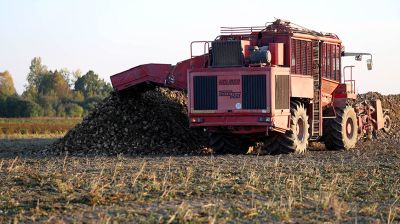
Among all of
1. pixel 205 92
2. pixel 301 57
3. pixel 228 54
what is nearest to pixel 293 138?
pixel 301 57

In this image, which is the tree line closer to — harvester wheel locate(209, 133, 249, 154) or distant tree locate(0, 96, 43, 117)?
→ distant tree locate(0, 96, 43, 117)

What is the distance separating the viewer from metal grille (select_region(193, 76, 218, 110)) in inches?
798

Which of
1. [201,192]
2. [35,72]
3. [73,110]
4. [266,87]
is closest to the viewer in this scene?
[201,192]

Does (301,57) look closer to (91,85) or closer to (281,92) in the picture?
(281,92)

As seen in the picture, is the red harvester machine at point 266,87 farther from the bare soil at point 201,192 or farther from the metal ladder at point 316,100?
the bare soil at point 201,192

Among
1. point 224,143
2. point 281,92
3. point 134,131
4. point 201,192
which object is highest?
point 281,92

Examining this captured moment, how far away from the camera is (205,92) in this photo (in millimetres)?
20375

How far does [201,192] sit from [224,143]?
9.73m

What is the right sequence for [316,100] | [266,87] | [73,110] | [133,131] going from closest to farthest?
[266,87] < [133,131] < [316,100] < [73,110]

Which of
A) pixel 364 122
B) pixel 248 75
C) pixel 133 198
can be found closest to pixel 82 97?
pixel 364 122

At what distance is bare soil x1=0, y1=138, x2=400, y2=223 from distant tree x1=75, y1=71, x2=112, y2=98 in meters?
74.7

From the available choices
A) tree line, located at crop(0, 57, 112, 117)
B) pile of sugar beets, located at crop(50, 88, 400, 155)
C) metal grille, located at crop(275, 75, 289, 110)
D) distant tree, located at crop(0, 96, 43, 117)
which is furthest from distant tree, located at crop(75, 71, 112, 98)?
metal grille, located at crop(275, 75, 289, 110)

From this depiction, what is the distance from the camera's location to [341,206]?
10688 mm

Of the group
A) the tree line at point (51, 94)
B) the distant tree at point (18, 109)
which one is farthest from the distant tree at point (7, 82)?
the distant tree at point (18, 109)
